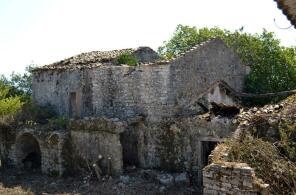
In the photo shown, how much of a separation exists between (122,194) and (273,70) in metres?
14.7

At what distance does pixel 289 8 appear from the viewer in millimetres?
5602

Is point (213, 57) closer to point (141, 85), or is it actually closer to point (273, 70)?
point (141, 85)

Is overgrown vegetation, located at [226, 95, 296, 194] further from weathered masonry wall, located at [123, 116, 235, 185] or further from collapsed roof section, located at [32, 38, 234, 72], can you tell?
collapsed roof section, located at [32, 38, 234, 72]

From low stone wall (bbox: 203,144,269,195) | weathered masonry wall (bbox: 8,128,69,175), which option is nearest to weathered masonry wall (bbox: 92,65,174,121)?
weathered masonry wall (bbox: 8,128,69,175)

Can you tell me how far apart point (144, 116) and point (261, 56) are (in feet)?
41.3

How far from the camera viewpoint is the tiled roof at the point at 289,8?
18.0ft

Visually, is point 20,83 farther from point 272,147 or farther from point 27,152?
point 272,147

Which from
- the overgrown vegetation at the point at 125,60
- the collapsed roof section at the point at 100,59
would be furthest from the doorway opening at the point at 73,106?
the overgrown vegetation at the point at 125,60

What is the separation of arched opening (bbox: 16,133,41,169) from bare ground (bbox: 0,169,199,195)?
2368mm

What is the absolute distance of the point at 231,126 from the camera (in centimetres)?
1541

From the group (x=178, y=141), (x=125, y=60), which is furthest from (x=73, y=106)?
(x=178, y=141)

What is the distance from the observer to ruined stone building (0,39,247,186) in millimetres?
17188

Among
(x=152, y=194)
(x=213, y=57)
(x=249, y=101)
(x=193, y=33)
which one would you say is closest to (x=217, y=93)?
(x=213, y=57)

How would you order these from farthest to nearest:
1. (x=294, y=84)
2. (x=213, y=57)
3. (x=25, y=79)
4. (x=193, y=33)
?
(x=25, y=79)
(x=193, y=33)
(x=294, y=84)
(x=213, y=57)
